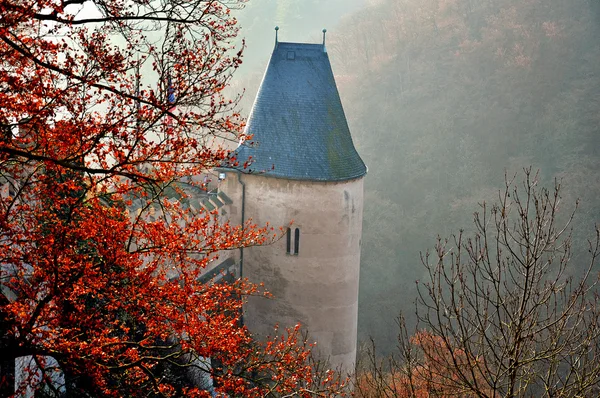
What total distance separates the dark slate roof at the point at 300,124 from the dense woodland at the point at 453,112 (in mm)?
14575

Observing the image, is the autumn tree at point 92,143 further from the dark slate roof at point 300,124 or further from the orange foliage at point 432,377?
the dark slate roof at point 300,124

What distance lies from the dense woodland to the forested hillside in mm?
61

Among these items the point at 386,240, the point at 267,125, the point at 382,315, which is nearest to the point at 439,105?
the point at 386,240

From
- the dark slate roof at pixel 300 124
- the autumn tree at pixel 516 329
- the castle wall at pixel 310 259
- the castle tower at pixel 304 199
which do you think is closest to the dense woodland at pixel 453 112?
the castle wall at pixel 310 259

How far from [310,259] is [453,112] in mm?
24631

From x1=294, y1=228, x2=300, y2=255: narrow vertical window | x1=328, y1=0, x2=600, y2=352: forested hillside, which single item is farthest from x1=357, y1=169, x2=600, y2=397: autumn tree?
x1=328, y1=0, x2=600, y2=352: forested hillside

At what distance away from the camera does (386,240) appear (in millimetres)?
30297

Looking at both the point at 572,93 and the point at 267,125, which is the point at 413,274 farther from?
the point at 267,125

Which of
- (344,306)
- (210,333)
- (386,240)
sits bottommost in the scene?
(386,240)

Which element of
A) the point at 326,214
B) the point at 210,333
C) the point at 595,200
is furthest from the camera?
the point at 595,200

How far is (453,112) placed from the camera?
3494 cm

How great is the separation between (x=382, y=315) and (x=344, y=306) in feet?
45.4

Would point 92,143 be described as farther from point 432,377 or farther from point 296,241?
point 296,241

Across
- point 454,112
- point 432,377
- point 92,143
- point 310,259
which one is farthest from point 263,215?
point 454,112
